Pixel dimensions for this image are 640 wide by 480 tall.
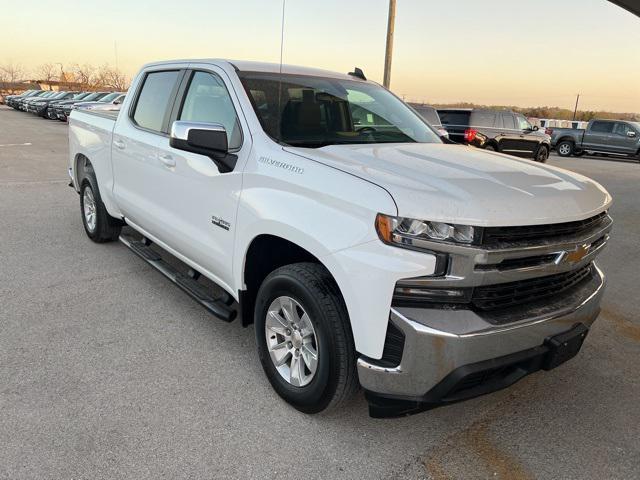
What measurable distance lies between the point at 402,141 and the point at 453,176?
3.53ft

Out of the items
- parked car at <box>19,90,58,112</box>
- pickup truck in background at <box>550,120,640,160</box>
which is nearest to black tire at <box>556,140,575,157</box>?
pickup truck in background at <box>550,120,640,160</box>

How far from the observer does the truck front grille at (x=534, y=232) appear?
214 centimetres

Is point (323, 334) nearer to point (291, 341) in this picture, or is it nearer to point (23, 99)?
point (291, 341)

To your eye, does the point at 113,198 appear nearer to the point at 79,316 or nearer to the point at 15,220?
the point at 79,316

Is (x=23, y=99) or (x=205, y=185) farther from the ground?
(x=205, y=185)

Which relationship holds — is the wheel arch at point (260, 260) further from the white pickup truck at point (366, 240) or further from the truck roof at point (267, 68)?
the truck roof at point (267, 68)

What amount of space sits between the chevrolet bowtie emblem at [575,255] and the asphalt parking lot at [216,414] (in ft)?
3.20

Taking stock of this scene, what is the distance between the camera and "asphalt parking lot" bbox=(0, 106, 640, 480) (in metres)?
2.40

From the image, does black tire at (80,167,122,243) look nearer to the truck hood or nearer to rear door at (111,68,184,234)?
rear door at (111,68,184,234)

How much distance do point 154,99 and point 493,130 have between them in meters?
13.6

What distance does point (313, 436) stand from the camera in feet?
8.57

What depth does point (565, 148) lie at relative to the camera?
22406 millimetres

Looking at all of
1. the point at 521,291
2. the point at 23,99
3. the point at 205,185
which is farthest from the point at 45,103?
the point at 521,291

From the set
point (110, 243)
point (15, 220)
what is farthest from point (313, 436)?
point (15, 220)
